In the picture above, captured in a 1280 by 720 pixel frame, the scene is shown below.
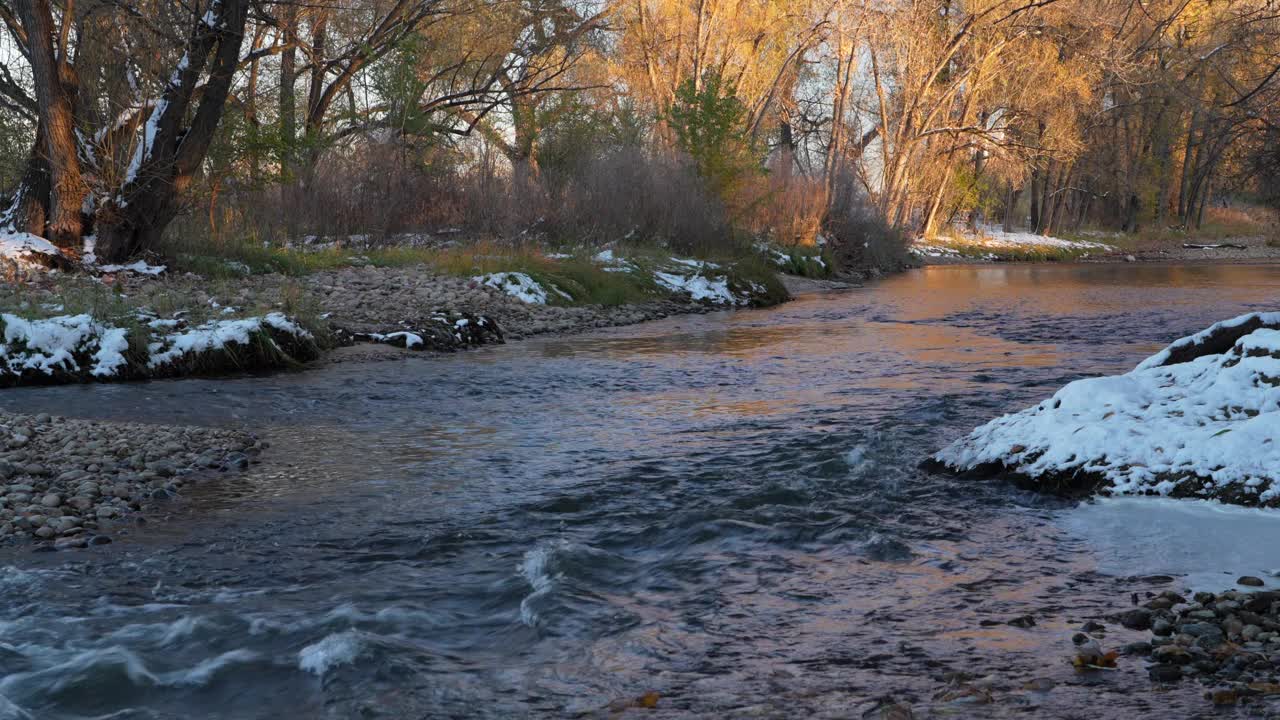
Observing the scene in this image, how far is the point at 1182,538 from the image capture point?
5027mm

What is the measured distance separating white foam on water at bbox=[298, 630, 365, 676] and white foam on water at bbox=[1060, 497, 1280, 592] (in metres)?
3.19

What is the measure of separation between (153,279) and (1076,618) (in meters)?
13.8

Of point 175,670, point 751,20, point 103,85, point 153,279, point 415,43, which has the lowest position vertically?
point 175,670

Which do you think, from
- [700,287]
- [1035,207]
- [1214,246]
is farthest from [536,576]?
[1035,207]

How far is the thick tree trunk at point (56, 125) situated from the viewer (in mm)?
14555

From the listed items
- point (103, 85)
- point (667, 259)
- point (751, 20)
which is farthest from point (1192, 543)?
point (751, 20)

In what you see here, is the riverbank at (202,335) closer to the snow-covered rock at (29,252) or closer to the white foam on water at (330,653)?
the snow-covered rock at (29,252)

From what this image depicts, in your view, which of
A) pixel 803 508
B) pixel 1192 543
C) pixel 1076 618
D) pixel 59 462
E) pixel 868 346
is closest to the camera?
pixel 1076 618

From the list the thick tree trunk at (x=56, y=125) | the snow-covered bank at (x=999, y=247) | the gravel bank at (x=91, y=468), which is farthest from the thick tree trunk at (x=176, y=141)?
the snow-covered bank at (x=999, y=247)

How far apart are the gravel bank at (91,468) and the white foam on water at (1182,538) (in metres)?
4.93

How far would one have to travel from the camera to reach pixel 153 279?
14828mm

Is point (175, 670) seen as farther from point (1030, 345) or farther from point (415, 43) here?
point (415, 43)

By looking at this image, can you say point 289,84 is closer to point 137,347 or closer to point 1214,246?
point 137,347

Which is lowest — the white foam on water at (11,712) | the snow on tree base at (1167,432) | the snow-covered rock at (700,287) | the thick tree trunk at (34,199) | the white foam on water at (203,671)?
the white foam on water at (11,712)
